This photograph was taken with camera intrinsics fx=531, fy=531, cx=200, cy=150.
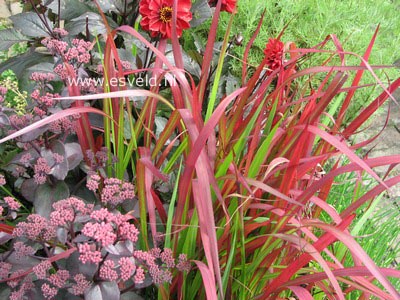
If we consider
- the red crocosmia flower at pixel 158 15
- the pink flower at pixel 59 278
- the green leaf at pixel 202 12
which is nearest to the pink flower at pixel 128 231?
the pink flower at pixel 59 278

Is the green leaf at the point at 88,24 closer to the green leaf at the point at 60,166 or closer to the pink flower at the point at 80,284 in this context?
the green leaf at the point at 60,166

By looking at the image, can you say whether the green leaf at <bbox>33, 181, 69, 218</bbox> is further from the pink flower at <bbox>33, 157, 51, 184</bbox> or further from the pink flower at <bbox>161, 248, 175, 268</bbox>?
the pink flower at <bbox>161, 248, 175, 268</bbox>

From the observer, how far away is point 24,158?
38.3 inches

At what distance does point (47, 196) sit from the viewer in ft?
3.38

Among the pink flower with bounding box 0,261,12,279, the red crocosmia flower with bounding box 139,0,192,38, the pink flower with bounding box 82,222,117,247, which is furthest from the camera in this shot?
the red crocosmia flower with bounding box 139,0,192,38

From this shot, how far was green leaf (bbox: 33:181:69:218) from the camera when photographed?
1.02 meters

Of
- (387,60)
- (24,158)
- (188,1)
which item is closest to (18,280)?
(24,158)

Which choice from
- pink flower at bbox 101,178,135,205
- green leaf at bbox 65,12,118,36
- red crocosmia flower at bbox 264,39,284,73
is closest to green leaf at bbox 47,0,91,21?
green leaf at bbox 65,12,118,36

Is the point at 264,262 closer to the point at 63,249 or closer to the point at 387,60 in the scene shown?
the point at 63,249

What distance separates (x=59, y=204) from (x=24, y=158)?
0.59ft

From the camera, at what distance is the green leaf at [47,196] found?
1017mm

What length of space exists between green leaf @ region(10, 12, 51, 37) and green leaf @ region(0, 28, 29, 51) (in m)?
0.08

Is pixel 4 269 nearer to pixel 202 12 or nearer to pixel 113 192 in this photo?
pixel 113 192

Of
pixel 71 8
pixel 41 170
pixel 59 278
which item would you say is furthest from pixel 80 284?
pixel 71 8
